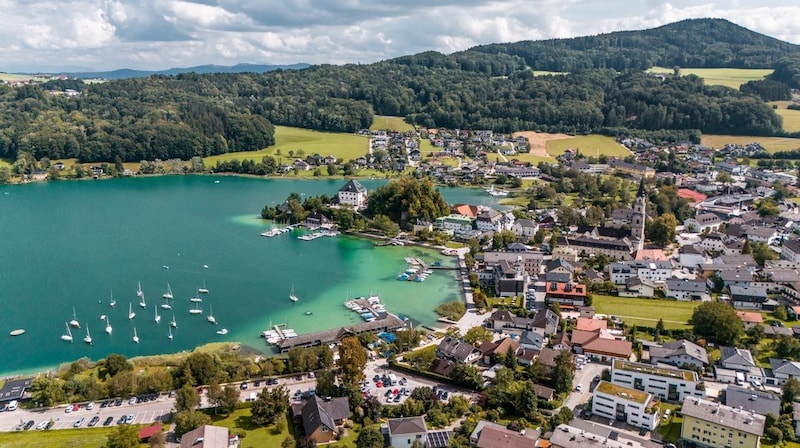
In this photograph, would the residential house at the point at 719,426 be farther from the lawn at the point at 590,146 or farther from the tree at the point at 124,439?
the lawn at the point at 590,146

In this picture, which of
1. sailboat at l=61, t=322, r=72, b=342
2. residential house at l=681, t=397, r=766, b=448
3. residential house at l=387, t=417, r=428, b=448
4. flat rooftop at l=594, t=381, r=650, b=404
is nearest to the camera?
residential house at l=681, t=397, r=766, b=448

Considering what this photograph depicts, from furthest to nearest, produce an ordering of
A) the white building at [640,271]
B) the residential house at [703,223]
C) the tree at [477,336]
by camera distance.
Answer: the residential house at [703,223] < the white building at [640,271] < the tree at [477,336]

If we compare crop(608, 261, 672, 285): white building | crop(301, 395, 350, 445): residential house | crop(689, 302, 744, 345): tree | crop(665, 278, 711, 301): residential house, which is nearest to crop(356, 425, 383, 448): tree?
crop(301, 395, 350, 445): residential house

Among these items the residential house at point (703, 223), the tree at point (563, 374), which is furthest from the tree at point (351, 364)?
the residential house at point (703, 223)

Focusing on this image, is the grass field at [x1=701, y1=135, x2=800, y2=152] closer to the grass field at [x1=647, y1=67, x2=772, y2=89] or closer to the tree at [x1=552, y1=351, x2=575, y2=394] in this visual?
the grass field at [x1=647, y1=67, x2=772, y2=89]

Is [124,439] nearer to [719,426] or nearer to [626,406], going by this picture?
[626,406]

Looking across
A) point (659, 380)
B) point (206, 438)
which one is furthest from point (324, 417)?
point (659, 380)
